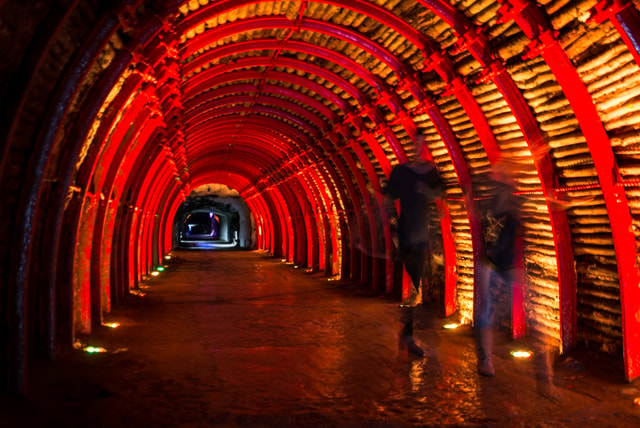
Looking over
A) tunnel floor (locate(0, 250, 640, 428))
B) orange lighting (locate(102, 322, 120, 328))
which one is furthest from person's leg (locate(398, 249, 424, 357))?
orange lighting (locate(102, 322, 120, 328))

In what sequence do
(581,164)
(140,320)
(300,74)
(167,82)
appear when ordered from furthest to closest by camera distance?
(300,74) → (140,320) → (167,82) → (581,164)

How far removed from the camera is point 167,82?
771 cm

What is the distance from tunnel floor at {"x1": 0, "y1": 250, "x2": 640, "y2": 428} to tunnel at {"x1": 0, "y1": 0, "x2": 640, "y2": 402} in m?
Answer: 0.45

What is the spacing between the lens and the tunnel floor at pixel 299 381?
4.36 meters

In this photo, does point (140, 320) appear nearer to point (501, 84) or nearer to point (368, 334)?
point (368, 334)

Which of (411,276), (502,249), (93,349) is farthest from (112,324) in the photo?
(502,249)

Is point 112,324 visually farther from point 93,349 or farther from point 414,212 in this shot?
point 414,212

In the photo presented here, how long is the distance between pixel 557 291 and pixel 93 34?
5.58 meters

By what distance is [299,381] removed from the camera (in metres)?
5.35

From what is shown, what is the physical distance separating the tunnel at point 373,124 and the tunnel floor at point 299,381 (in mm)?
450

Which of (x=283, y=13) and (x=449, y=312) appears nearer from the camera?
(x=283, y=13)

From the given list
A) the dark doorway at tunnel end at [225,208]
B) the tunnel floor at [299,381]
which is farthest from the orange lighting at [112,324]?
the dark doorway at tunnel end at [225,208]

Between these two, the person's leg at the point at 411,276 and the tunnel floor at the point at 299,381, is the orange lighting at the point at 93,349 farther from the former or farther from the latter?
the person's leg at the point at 411,276

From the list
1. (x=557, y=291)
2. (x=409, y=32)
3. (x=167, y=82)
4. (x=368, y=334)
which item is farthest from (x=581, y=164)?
(x=167, y=82)
